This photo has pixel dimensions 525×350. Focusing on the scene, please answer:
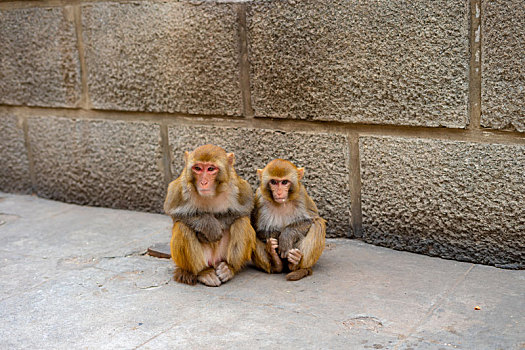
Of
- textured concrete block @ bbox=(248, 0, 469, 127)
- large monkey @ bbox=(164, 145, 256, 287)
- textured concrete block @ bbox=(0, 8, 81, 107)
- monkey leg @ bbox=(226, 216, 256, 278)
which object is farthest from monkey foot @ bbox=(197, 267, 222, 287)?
textured concrete block @ bbox=(0, 8, 81, 107)

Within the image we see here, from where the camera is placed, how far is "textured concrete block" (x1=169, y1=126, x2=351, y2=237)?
502cm

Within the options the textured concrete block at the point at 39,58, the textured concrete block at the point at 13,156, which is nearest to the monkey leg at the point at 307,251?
the textured concrete block at the point at 39,58

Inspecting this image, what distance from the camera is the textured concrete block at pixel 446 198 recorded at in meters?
4.35

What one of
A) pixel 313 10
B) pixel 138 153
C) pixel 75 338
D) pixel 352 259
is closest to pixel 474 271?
pixel 352 259

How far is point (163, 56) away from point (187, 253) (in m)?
2.04

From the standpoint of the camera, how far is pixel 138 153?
5.96m

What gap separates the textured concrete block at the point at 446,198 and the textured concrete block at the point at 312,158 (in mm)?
190

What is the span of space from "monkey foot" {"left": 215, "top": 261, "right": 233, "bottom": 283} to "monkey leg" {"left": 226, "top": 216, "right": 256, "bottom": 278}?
3cm

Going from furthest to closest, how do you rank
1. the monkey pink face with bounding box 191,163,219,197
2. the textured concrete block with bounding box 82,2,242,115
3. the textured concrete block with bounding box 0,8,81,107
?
the textured concrete block with bounding box 0,8,81,107 → the textured concrete block with bounding box 82,2,242,115 → the monkey pink face with bounding box 191,163,219,197

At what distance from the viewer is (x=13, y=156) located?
6730 millimetres

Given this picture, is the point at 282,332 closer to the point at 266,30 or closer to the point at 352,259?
the point at 352,259

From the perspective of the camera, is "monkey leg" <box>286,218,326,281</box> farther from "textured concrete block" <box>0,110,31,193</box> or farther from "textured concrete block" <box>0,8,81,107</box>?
"textured concrete block" <box>0,110,31,193</box>

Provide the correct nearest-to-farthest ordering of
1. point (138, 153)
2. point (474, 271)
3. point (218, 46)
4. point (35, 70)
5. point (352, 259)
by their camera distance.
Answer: point (474, 271), point (352, 259), point (218, 46), point (138, 153), point (35, 70)

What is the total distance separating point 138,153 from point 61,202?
1.18m
